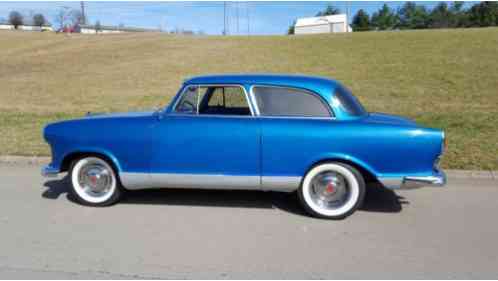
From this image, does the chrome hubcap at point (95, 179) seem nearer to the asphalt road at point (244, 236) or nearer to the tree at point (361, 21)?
the asphalt road at point (244, 236)

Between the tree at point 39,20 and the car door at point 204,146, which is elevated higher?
the tree at point 39,20

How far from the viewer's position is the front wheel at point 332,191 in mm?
4180

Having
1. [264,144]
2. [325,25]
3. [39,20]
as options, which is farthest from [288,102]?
[39,20]

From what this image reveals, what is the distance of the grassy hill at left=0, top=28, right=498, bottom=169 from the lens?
27.4 feet

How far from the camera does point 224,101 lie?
4.62 metres

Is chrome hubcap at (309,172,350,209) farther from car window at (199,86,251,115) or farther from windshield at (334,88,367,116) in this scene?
car window at (199,86,251,115)

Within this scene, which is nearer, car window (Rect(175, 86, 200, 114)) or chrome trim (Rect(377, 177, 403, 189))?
chrome trim (Rect(377, 177, 403, 189))

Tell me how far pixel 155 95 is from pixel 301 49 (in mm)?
14446

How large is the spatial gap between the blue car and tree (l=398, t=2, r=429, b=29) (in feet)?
312

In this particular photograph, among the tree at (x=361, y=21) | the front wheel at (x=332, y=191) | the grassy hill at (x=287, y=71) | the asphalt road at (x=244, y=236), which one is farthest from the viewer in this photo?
the tree at (x=361, y=21)

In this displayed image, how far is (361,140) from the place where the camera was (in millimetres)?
4051

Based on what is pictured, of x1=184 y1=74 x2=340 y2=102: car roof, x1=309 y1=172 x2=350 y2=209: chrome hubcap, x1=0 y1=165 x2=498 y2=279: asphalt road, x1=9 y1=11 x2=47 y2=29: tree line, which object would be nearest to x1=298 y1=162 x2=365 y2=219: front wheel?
x1=309 y1=172 x2=350 y2=209: chrome hubcap

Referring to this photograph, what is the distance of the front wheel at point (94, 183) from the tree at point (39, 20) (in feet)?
363

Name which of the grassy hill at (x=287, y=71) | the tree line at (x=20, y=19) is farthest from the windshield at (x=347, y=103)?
the tree line at (x=20, y=19)
